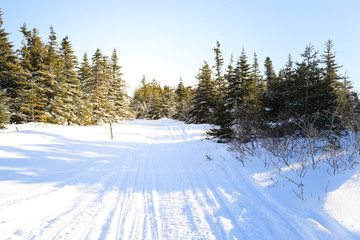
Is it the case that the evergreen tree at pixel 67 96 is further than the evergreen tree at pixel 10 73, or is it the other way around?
the evergreen tree at pixel 67 96

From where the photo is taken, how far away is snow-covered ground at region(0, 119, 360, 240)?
3111 mm

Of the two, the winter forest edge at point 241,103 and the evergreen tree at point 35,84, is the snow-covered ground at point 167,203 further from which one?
the evergreen tree at point 35,84

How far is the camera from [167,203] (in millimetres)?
4281

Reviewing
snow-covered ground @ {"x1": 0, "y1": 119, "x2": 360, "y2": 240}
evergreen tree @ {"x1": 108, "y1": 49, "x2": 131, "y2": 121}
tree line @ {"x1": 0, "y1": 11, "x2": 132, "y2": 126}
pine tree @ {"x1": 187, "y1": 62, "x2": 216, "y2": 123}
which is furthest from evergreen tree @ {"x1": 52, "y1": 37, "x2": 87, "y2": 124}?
pine tree @ {"x1": 187, "y1": 62, "x2": 216, "y2": 123}

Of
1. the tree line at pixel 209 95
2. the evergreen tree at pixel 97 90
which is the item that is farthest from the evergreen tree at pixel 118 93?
the evergreen tree at pixel 97 90

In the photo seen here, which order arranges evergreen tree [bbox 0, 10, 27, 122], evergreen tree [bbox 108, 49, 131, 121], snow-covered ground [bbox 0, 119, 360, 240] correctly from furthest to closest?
evergreen tree [bbox 108, 49, 131, 121], evergreen tree [bbox 0, 10, 27, 122], snow-covered ground [bbox 0, 119, 360, 240]

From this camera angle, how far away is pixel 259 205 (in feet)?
13.3

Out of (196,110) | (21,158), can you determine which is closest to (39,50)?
(21,158)

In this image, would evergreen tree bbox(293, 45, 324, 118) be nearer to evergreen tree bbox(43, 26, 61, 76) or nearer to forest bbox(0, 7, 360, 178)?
forest bbox(0, 7, 360, 178)

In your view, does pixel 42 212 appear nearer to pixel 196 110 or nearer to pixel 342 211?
pixel 342 211

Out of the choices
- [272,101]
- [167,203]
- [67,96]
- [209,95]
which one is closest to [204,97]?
[209,95]

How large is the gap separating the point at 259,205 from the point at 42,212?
4.91 meters

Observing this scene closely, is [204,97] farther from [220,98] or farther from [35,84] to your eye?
[35,84]

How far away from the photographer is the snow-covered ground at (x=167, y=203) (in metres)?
3.11
